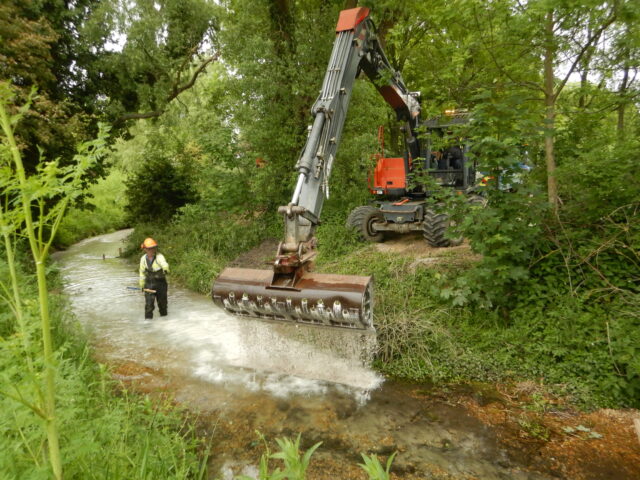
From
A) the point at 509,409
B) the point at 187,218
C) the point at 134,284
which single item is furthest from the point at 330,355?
the point at 187,218

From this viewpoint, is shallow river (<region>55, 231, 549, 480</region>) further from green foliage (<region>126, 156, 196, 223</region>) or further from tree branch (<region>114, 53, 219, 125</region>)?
green foliage (<region>126, 156, 196, 223</region>)

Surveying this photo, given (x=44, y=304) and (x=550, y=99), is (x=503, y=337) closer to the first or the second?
(x=550, y=99)

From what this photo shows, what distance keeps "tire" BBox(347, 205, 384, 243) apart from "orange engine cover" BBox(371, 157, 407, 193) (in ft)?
1.79

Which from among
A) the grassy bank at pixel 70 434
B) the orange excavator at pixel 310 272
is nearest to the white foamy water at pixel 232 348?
the orange excavator at pixel 310 272

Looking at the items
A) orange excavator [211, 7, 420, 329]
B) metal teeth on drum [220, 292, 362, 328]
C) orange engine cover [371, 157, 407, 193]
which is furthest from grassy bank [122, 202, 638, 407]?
orange engine cover [371, 157, 407, 193]

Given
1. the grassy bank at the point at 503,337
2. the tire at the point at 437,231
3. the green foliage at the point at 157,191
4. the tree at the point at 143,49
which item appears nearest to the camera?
the grassy bank at the point at 503,337

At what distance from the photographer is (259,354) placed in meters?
5.84

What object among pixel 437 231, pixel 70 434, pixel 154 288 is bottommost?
pixel 154 288

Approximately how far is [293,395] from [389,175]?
231 inches

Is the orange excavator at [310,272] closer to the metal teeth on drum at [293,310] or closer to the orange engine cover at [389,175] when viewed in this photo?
the metal teeth on drum at [293,310]

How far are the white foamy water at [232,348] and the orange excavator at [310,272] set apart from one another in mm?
532

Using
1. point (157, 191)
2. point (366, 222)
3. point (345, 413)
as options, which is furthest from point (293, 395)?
point (157, 191)

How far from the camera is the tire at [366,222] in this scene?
360 inches

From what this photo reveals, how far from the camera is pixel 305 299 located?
423cm
